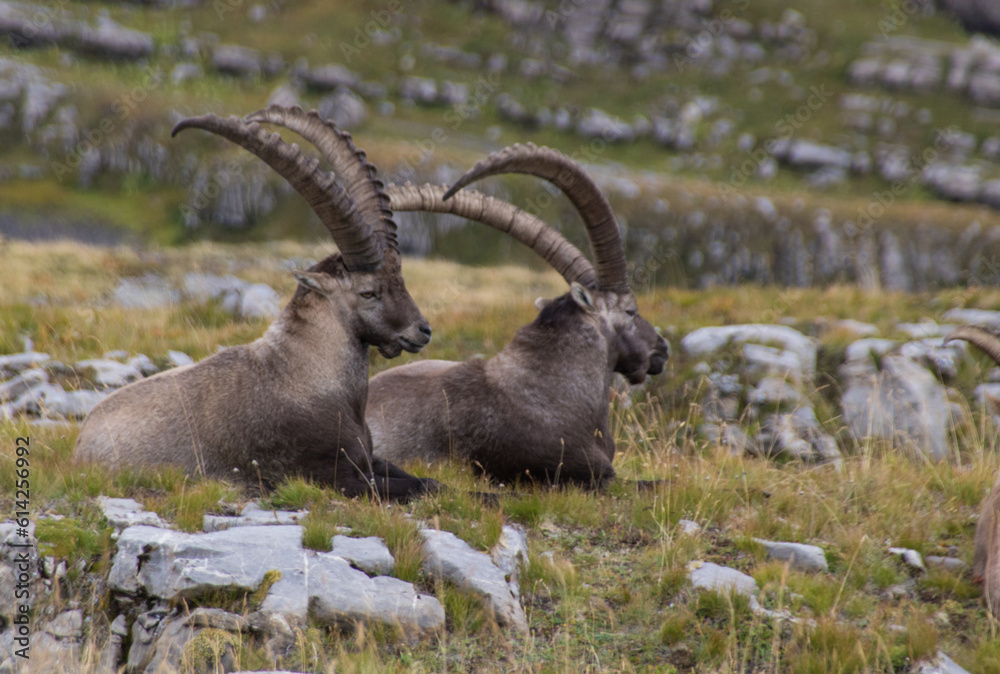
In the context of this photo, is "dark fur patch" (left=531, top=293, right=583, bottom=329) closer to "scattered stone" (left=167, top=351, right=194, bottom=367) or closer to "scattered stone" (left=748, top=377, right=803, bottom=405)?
"scattered stone" (left=748, top=377, right=803, bottom=405)

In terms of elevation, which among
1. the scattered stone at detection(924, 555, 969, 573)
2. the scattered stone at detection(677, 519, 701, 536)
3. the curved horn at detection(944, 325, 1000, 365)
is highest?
the curved horn at detection(944, 325, 1000, 365)

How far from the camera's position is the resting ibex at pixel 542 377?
8516 millimetres

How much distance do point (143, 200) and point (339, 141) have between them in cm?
3990

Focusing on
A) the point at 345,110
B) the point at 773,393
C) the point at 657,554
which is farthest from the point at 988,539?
the point at 345,110

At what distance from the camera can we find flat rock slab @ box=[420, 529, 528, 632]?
5586mm

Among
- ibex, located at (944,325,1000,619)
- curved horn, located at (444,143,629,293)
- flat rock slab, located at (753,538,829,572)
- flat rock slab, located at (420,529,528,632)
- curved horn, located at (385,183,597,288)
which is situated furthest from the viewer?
curved horn, located at (385,183,597,288)

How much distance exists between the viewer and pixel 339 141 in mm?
7477

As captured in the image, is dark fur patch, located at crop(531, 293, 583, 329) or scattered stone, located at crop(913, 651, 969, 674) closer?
scattered stone, located at crop(913, 651, 969, 674)

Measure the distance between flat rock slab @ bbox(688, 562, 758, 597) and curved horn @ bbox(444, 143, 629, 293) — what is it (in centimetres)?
377

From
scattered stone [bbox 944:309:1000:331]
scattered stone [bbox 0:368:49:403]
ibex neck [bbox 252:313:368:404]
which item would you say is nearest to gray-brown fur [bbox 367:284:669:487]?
ibex neck [bbox 252:313:368:404]

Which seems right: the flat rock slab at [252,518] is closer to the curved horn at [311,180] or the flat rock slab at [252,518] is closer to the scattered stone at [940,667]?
the curved horn at [311,180]

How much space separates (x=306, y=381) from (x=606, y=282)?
3.60 metres

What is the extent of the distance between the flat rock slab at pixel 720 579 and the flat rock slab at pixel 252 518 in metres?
3.04

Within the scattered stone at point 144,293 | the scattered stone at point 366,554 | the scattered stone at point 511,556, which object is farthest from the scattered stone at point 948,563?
the scattered stone at point 144,293
